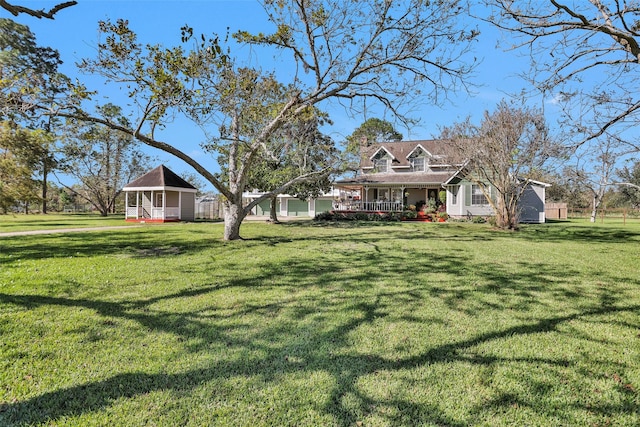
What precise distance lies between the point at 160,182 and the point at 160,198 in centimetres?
221

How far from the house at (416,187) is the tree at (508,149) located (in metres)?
6.71

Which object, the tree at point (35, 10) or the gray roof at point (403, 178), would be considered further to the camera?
the gray roof at point (403, 178)

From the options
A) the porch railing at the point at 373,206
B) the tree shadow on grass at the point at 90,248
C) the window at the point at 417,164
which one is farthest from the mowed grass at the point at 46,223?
the window at the point at 417,164

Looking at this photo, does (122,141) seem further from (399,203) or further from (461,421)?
(461,421)

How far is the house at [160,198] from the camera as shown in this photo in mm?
26359

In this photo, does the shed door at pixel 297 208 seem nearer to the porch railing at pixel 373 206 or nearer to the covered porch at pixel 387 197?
the covered porch at pixel 387 197

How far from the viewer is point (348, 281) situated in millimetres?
6203

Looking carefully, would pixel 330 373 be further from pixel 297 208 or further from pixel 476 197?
pixel 297 208

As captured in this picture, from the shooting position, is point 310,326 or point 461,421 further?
point 310,326

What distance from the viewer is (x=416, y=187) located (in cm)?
2795

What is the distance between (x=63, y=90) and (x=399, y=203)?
22890 mm

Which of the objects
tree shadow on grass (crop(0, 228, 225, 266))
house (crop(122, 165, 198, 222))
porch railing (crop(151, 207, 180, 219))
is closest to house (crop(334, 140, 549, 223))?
house (crop(122, 165, 198, 222))

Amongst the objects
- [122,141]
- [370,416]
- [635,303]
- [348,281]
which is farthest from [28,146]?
[635,303]

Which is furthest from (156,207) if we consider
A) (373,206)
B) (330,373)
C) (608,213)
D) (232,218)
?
(608,213)
